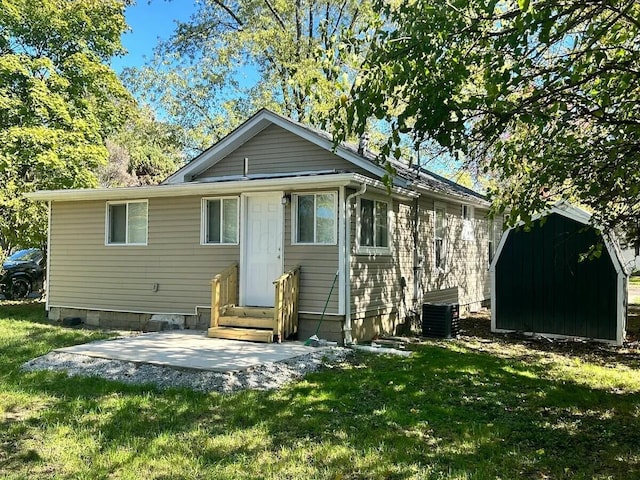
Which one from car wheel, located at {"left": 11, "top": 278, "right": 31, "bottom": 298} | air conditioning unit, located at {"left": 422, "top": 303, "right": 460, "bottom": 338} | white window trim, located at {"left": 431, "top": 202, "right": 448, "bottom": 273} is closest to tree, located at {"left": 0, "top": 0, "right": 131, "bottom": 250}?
car wheel, located at {"left": 11, "top": 278, "right": 31, "bottom": 298}

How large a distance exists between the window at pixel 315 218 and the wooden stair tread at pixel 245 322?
4.93 ft

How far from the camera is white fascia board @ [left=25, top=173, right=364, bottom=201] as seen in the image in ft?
29.3

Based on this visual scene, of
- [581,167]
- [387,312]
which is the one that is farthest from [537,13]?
[387,312]

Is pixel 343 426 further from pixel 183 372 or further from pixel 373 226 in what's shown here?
pixel 373 226

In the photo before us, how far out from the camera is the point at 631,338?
1069cm

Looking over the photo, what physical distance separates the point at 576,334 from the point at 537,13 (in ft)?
25.7

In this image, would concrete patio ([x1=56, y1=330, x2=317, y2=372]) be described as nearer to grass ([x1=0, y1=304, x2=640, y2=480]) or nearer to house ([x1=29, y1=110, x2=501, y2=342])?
grass ([x1=0, y1=304, x2=640, y2=480])

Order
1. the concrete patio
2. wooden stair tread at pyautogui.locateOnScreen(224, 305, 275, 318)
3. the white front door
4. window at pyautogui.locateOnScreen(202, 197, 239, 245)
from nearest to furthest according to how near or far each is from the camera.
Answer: the concrete patio, wooden stair tread at pyautogui.locateOnScreen(224, 305, 275, 318), the white front door, window at pyautogui.locateOnScreen(202, 197, 239, 245)

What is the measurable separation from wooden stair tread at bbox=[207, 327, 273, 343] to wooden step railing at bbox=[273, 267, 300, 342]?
0.50 feet

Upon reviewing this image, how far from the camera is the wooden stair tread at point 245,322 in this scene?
9500 millimetres

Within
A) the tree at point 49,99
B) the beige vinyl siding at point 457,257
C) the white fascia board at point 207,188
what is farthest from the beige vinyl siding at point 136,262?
the beige vinyl siding at point 457,257

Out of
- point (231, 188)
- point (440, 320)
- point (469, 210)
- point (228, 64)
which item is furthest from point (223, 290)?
point (228, 64)

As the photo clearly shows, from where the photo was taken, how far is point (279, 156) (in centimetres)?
1230

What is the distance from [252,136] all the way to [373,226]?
4.17 meters
